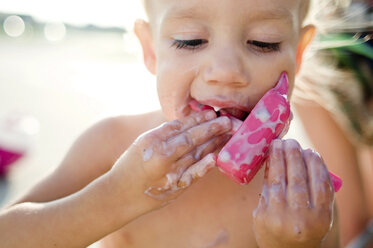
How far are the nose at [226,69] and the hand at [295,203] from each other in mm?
381

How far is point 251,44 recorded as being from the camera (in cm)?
175

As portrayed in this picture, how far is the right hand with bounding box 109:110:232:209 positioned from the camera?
150 cm

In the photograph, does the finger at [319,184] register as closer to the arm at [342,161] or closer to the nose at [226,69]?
the nose at [226,69]

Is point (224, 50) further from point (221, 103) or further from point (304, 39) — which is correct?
point (304, 39)

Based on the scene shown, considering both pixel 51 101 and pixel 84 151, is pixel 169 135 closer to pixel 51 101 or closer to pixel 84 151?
pixel 84 151

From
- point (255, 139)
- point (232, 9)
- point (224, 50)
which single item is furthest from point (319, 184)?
point (232, 9)

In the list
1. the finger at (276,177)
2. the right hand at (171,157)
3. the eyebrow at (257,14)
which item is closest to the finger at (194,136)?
the right hand at (171,157)

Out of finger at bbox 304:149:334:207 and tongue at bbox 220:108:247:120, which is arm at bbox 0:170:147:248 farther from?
finger at bbox 304:149:334:207

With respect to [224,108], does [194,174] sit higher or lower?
lower

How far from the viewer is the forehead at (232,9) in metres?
1.67

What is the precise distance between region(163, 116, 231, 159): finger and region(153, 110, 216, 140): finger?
0.07 feet

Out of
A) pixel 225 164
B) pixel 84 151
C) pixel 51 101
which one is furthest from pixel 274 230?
pixel 51 101

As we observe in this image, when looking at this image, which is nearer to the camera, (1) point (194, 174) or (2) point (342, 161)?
(1) point (194, 174)

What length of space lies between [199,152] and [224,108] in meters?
0.26
